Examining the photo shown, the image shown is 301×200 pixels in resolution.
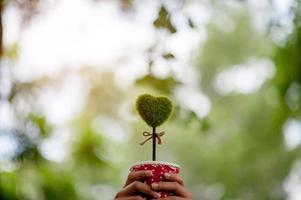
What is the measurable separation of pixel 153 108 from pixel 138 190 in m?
0.24

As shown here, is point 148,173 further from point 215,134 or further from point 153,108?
point 215,134

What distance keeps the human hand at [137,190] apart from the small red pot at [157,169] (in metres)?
0.01

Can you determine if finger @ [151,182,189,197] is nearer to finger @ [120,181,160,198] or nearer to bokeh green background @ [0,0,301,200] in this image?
finger @ [120,181,160,198]

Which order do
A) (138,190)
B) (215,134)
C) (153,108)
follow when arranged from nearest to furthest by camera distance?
(138,190) → (153,108) → (215,134)

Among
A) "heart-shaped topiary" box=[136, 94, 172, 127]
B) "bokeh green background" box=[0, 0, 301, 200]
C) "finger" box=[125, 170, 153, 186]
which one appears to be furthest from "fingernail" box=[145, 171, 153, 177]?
"bokeh green background" box=[0, 0, 301, 200]

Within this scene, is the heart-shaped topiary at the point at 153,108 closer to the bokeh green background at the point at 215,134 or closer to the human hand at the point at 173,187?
the human hand at the point at 173,187

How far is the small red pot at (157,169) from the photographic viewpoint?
2.02m

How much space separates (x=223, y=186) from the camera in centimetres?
1895

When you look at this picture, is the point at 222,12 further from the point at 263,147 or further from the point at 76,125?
the point at 76,125

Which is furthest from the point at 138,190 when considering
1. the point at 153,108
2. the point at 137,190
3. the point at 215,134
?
the point at 215,134

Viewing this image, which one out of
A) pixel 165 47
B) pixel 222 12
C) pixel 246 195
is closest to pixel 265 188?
pixel 246 195

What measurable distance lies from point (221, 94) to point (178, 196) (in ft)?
62.8

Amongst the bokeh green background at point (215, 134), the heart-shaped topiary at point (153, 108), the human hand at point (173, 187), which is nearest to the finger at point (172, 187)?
the human hand at point (173, 187)

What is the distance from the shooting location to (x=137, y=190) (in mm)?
2004
